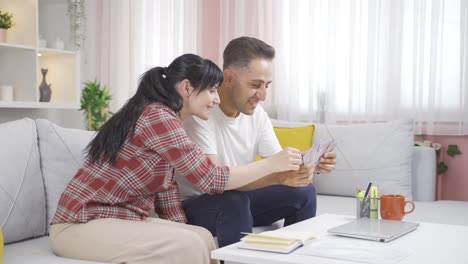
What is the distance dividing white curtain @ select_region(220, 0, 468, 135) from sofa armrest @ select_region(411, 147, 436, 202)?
227 millimetres

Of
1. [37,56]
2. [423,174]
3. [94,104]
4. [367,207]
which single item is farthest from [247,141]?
[94,104]

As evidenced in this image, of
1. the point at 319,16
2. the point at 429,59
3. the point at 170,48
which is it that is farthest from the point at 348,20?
the point at 170,48

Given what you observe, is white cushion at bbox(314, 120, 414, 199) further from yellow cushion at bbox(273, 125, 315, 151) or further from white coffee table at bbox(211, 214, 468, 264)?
white coffee table at bbox(211, 214, 468, 264)

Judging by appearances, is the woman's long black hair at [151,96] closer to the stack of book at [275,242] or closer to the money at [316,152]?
the money at [316,152]

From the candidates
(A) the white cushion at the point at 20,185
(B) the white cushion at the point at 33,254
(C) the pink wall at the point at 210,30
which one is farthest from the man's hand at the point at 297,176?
(C) the pink wall at the point at 210,30

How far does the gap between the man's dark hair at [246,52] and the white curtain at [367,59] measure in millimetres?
1411

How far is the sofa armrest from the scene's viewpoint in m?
3.14

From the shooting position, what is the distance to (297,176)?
77.5 inches

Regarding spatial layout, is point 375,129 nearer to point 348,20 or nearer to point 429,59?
point 429,59

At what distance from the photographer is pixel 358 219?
191cm

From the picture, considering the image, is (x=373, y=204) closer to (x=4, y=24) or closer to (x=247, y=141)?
(x=247, y=141)

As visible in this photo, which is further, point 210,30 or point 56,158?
point 210,30

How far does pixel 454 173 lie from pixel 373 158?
1.91 ft

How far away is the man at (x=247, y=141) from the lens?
2047 millimetres
